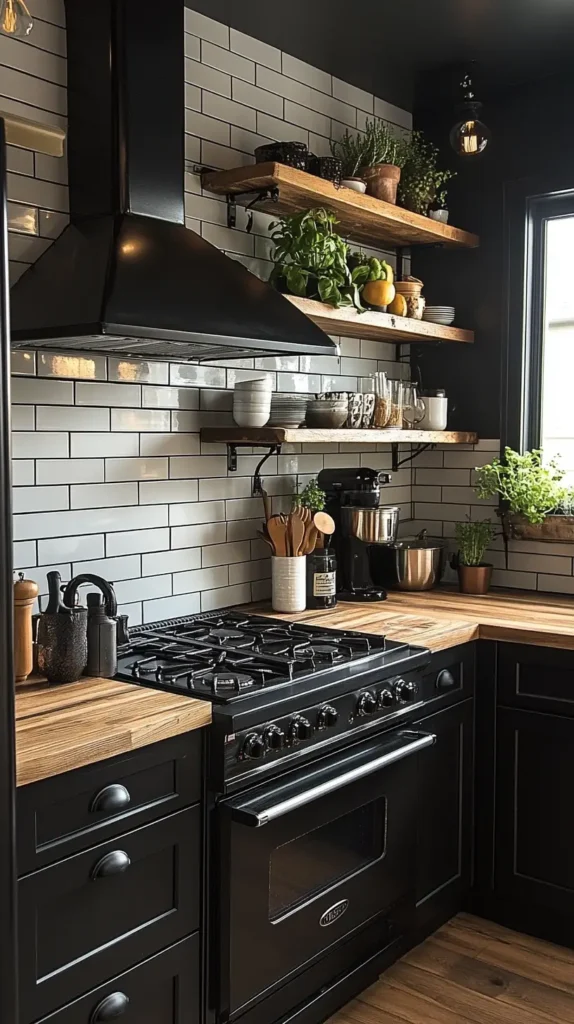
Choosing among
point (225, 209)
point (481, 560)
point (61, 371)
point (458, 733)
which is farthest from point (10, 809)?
point (481, 560)

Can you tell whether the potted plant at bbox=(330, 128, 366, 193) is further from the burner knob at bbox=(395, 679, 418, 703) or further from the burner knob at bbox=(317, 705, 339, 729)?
the burner knob at bbox=(317, 705, 339, 729)

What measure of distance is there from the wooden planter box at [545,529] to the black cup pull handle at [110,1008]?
2.34 metres

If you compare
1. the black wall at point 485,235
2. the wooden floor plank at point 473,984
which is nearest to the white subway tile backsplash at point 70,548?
the wooden floor plank at point 473,984

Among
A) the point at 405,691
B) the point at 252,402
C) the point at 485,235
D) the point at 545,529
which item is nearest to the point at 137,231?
the point at 252,402

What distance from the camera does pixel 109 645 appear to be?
235 centimetres

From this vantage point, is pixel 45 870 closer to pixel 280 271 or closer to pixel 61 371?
pixel 61 371

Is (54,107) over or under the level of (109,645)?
over

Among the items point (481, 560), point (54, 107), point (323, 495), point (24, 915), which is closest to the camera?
point (24, 915)

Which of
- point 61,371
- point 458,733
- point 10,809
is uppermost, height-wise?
point 61,371

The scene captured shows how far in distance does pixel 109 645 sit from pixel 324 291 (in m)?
1.37

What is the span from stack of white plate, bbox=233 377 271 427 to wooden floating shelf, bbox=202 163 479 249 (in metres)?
0.60

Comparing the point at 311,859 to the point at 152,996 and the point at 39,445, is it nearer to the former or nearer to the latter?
A: the point at 152,996

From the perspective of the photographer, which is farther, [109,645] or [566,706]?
[566,706]

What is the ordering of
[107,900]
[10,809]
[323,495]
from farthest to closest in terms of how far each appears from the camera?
1. [323,495]
2. [107,900]
3. [10,809]
